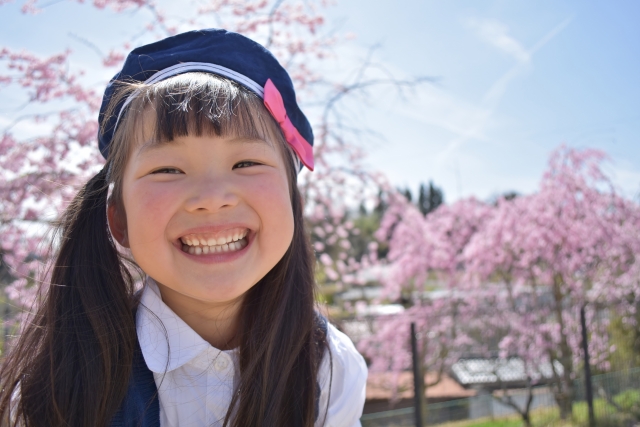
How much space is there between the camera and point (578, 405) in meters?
Answer: 5.45

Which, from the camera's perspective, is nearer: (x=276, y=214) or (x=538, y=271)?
(x=276, y=214)

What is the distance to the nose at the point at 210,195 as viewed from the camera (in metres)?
1.12

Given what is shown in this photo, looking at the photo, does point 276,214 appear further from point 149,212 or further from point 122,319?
point 122,319

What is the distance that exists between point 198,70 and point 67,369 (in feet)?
2.69

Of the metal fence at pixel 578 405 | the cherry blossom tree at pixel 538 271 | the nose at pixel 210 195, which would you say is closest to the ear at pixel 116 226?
the nose at pixel 210 195

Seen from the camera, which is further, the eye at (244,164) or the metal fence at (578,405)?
the metal fence at (578,405)

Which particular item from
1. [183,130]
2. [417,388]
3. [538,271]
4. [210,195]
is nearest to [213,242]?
[210,195]

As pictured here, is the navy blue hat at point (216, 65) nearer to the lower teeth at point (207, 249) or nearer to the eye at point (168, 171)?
the eye at point (168, 171)

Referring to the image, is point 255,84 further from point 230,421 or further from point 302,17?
point 302,17

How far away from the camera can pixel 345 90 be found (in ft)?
15.6

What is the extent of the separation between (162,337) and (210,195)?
0.42 meters

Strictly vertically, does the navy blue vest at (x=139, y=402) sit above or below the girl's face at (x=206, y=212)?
below

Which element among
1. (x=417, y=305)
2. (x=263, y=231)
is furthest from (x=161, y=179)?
(x=417, y=305)

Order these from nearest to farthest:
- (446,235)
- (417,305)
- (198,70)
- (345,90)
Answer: (198,70)
(345,90)
(417,305)
(446,235)
